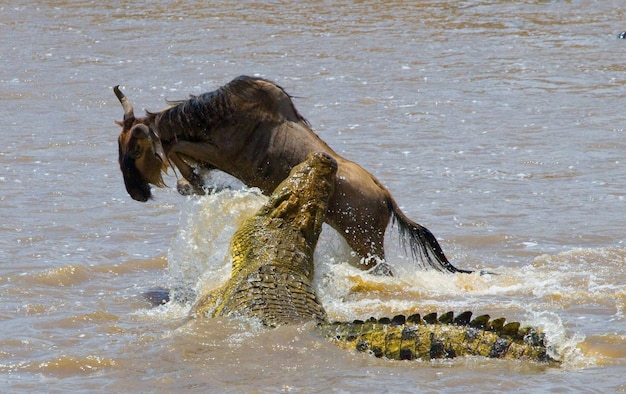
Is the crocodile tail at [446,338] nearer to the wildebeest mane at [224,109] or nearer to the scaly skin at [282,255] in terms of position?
the scaly skin at [282,255]

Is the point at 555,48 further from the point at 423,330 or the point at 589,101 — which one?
the point at 423,330

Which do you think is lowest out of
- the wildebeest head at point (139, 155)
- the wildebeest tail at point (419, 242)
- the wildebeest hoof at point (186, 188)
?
the wildebeest tail at point (419, 242)

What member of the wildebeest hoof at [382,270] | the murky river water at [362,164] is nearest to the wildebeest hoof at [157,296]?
the murky river water at [362,164]

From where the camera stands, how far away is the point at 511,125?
38.9ft

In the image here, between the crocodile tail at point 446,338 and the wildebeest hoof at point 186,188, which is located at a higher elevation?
the wildebeest hoof at point 186,188

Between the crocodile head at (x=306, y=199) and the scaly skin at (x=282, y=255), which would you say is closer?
the scaly skin at (x=282, y=255)

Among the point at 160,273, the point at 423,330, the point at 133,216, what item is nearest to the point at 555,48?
the point at 133,216

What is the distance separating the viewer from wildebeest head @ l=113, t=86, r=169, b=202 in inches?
289

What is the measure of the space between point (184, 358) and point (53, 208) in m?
3.96

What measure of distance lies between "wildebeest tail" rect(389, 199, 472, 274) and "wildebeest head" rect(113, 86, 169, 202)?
4.92ft

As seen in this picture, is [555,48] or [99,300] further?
[555,48]

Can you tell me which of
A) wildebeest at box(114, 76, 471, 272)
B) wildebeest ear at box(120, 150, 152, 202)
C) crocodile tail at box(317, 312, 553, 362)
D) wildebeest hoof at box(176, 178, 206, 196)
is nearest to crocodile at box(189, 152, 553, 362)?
crocodile tail at box(317, 312, 553, 362)

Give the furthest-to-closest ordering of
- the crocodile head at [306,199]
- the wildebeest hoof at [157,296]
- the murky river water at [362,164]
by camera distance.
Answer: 1. the wildebeest hoof at [157,296]
2. the crocodile head at [306,199]
3. the murky river water at [362,164]

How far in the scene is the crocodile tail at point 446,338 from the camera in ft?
16.4
